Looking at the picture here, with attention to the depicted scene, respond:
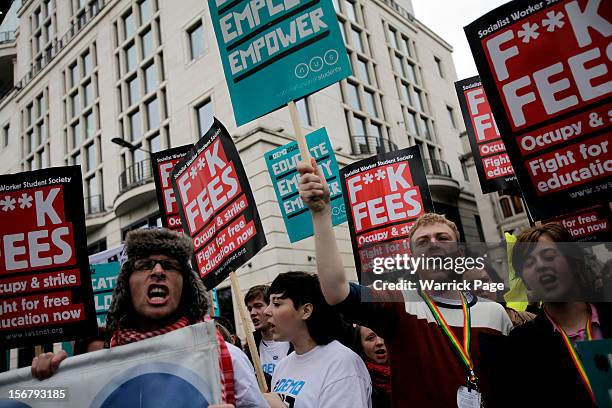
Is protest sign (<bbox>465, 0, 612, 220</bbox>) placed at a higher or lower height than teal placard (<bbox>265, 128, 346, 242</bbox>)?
lower

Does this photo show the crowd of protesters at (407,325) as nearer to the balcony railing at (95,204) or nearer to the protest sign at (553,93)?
the protest sign at (553,93)

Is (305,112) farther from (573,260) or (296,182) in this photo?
(573,260)

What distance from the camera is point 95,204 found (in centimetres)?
1988

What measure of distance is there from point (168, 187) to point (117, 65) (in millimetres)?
16837

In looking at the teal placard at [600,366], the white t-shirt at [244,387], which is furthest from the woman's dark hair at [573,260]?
the white t-shirt at [244,387]

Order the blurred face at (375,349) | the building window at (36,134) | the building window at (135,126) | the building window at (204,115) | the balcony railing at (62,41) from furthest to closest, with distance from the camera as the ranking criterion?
1. the building window at (36,134)
2. the balcony railing at (62,41)
3. the building window at (135,126)
4. the building window at (204,115)
5. the blurred face at (375,349)

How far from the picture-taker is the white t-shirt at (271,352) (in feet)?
13.1

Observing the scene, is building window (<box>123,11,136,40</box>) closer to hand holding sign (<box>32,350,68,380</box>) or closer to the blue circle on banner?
hand holding sign (<box>32,350,68,380</box>)

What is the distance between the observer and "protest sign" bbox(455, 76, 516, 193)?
5.05 metres

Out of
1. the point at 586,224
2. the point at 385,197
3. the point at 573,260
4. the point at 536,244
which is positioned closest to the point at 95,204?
the point at 385,197

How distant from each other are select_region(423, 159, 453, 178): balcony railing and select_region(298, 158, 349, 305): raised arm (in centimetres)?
1907

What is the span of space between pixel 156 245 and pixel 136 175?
16618 mm

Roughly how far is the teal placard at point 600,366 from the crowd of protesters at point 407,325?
20cm

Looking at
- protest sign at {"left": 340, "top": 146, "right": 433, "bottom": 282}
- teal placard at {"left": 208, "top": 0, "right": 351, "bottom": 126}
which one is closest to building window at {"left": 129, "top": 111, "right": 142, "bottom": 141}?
protest sign at {"left": 340, "top": 146, "right": 433, "bottom": 282}
